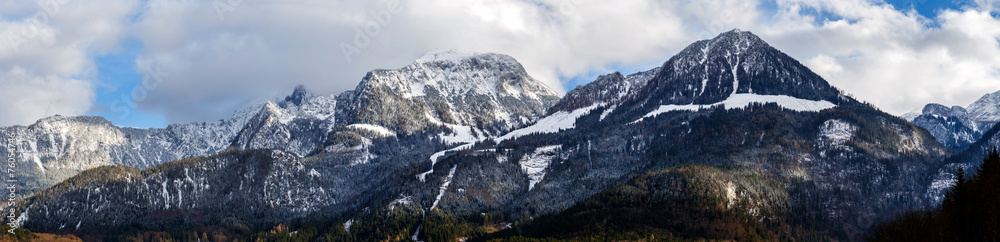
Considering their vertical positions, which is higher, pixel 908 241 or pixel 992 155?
pixel 992 155

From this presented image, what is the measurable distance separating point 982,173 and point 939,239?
13904 mm

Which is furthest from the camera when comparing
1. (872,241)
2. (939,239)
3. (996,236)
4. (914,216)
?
(872,241)

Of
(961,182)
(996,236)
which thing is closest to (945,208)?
(961,182)

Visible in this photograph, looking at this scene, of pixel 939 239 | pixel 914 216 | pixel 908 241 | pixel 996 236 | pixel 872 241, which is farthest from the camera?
pixel 872 241

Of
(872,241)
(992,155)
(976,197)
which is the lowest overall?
(872,241)

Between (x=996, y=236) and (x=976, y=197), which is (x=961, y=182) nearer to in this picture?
(x=976, y=197)

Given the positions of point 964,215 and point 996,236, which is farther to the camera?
point 964,215

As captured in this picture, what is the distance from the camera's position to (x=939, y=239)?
70250mm

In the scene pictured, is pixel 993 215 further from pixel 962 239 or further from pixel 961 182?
pixel 961 182

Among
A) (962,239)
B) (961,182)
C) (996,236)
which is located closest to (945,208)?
(961,182)

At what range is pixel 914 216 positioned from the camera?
8581cm

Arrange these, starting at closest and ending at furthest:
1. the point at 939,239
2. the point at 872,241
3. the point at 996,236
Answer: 1. the point at 996,236
2. the point at 939,239
3. the point at 872,241

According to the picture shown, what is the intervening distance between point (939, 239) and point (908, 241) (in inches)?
235

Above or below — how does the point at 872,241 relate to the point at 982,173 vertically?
below
